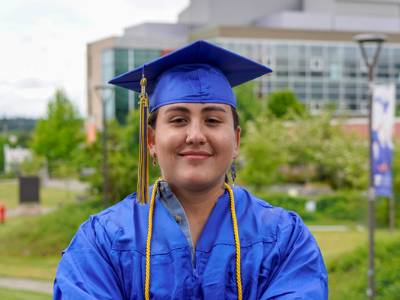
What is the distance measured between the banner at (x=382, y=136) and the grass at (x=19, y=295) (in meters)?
6.25

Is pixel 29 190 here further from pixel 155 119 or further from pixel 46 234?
pixel 155 119

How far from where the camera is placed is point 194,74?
270cm

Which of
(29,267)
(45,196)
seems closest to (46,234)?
(29,267)

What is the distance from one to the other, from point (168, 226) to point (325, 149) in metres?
29.8

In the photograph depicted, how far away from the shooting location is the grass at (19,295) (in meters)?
12.4

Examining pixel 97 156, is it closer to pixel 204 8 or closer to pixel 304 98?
pixel 304 98

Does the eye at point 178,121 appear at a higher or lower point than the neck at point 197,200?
higher

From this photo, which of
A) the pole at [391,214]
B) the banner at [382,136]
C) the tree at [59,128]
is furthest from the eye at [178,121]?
the tree at [59,128]

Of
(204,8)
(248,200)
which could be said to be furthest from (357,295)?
(204,8)

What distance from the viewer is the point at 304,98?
57.9m

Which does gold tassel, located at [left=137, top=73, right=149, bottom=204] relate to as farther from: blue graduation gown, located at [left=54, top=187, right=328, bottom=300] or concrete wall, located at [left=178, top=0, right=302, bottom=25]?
concrete wall, located at [left=178, top=0, right=302, bottom=25]

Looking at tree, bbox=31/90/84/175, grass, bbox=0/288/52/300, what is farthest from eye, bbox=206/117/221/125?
tree, bbox=31/90/84/175

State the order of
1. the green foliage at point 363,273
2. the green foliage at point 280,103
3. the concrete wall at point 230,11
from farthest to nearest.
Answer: the concrete wall at point 230,11 → the green foliage at point 280,103 → the green foliage at point 363,273

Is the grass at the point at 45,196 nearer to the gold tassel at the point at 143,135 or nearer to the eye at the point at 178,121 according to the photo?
the gold tassel at the point at 143,135
